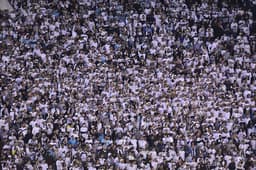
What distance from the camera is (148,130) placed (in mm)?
33906

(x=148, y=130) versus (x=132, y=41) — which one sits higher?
(x=132, y=41)

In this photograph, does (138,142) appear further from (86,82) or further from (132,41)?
(132,41)

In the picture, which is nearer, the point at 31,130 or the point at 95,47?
the point at 31,130

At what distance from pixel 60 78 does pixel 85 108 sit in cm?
212

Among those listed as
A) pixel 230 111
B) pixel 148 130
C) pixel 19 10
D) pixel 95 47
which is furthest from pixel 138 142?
pixel 19 10

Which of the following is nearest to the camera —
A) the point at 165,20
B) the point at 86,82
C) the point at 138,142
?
the point at 138,142

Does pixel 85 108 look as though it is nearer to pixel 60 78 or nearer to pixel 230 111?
pixel 60 78

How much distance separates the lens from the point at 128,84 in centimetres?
3591

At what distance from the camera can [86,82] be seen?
118ft

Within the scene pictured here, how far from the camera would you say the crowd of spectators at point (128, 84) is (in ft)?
108

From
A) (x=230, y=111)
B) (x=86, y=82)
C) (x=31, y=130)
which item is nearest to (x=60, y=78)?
(x=86, y=82)

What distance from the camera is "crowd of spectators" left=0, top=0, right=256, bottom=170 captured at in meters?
32.9

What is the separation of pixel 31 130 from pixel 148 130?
387 centimetres

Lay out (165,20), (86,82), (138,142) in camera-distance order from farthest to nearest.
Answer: (165,20)
(86,82)
(138,142)
